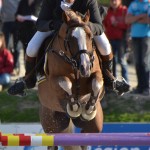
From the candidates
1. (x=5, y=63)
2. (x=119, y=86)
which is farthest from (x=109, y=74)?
(x=5, y=63)

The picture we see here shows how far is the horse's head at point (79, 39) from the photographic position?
30.6 feet

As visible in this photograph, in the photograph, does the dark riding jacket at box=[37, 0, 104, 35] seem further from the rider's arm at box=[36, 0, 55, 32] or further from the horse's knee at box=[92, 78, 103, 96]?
the horse's knee at box=[92, 78, 103, 96]

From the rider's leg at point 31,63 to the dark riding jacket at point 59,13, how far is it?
0.63 feet

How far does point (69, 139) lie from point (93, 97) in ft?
Result: 3.73

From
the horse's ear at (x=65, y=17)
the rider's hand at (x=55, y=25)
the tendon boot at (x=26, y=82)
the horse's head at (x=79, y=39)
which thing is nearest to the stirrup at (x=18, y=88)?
the tendon boot at (x=26, y=82)

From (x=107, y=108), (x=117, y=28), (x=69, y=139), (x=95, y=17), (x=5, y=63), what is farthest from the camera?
(x=117, y=28)

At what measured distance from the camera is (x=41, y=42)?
10383 mm

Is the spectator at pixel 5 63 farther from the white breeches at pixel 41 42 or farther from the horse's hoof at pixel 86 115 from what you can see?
the horse's hoof at pixel 86 115

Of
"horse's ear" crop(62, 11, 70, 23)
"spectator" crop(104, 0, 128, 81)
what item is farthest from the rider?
"spectator" crop(104, 0, 128, 81)

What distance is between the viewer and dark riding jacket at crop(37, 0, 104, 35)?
9969mm

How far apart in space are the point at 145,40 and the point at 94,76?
148 inches

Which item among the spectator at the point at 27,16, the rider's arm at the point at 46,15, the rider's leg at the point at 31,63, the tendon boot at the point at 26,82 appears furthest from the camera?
the spectator at the point at 27,16

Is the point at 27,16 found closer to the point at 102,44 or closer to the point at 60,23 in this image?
the point at 102,44

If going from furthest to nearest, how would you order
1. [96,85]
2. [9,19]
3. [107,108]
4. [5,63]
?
[9,19] → [5,63] → [107,108] → [96,85]
